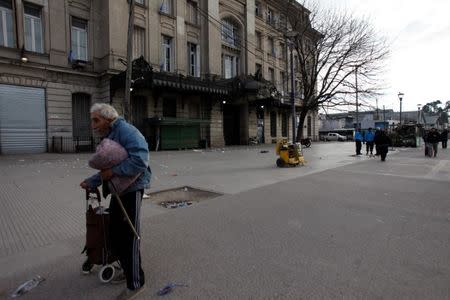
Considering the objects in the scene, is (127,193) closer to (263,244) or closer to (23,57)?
(263,244)

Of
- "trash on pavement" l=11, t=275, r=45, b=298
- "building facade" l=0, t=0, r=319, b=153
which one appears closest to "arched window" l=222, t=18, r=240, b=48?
"building facade" l=0, t=0, r=319, b=153

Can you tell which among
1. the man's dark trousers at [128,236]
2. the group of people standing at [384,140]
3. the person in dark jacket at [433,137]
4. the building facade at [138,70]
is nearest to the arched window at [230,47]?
the building facade at [138,70]

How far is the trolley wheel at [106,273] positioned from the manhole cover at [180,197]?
9.70ft

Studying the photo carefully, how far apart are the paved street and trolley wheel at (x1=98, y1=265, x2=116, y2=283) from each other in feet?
0.29

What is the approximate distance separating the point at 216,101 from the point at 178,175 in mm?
18209

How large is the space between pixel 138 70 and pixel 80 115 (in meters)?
5.35

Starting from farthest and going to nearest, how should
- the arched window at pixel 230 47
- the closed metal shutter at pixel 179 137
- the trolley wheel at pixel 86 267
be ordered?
the arched window at pixel 230 47
the closed metal shutter at pixel 179 137
the trolley wheel at pixel 86 267

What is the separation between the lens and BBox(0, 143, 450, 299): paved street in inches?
113

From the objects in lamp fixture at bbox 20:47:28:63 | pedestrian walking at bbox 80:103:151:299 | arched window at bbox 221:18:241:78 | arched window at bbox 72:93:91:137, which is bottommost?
pedestrian walking at bbox 80:103:151:299

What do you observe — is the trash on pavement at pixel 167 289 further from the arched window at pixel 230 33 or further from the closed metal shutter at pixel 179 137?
the arched window at pixel 230 33

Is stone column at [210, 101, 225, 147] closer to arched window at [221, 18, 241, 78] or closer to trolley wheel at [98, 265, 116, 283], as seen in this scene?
arched window at [221, 18, 241, 78]

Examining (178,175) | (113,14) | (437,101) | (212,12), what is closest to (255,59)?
(212,12)

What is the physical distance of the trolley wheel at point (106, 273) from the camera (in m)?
2.94

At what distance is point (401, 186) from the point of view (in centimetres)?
789
